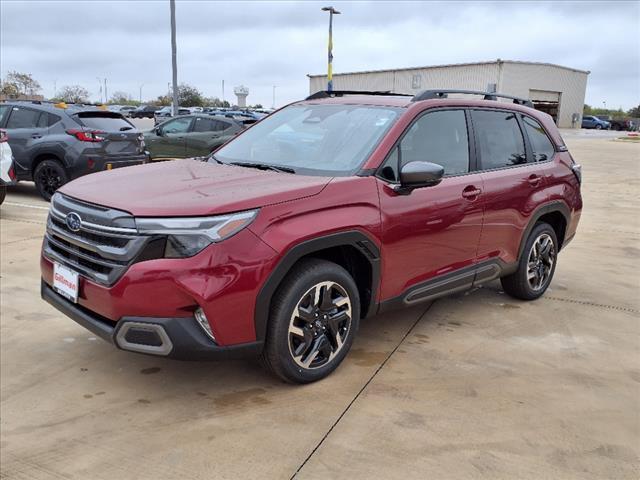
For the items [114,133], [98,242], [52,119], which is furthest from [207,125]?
[98,242]

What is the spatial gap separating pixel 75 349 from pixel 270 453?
1.77 meters

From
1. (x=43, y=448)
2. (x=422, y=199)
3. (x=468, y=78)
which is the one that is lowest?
(x=43, y=448)

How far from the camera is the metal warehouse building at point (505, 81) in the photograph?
53.1m

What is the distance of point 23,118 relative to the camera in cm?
969

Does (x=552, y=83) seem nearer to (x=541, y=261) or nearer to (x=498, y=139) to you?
(x=541, y=261)

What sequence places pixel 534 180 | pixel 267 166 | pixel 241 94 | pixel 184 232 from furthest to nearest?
1. pixel 241 94
2. pixel 534 180
3. pixel 267 166
4. pixel 184 232

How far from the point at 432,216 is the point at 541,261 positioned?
1.77m

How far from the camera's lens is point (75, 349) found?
3777 mm

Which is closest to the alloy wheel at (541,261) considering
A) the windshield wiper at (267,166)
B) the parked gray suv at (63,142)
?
the windshield wiper at (267,166)

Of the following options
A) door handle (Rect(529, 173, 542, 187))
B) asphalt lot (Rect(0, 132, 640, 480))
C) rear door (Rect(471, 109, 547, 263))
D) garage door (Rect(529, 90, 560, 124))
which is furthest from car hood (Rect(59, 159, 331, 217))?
garage door (Rect(529, 90, 560, 124))

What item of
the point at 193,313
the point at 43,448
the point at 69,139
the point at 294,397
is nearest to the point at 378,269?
the point at 294,397

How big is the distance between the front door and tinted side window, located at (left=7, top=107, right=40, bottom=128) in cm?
792

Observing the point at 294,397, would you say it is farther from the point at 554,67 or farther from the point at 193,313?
the point at 554,67

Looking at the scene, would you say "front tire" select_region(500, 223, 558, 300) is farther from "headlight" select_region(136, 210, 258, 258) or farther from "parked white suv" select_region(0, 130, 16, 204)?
"parked white suv" select_region(0, 130, 16, 204)
